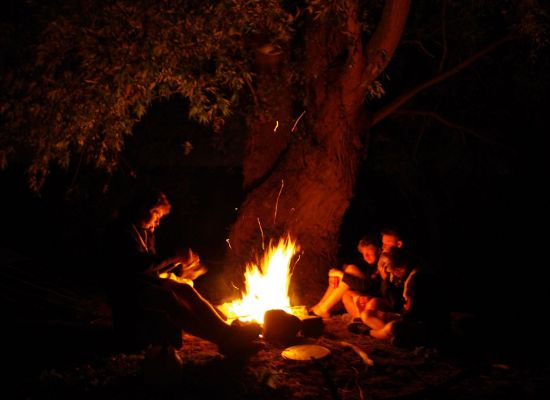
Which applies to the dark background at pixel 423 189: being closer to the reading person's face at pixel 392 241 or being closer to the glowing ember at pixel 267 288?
the glowing ember at pixel 267 288

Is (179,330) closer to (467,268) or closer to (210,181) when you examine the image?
(467,268)

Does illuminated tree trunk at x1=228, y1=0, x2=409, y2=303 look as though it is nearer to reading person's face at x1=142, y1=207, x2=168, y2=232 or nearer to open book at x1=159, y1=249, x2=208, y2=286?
open book at x1=159, y1=249, x2=208, y2=286

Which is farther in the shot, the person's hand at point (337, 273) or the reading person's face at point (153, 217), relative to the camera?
the person's hand at point (337, 273)

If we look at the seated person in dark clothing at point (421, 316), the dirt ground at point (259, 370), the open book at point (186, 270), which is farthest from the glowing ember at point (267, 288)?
the seated person in dark clothing at point (421, 316)

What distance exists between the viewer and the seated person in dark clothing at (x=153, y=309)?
5.42m

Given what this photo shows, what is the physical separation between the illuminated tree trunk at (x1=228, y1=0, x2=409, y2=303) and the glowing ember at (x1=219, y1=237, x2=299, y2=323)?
0.57 meters

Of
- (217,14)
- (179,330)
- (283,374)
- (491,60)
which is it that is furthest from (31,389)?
(491,60)

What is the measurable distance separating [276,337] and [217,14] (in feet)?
11.6

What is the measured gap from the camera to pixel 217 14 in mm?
6168

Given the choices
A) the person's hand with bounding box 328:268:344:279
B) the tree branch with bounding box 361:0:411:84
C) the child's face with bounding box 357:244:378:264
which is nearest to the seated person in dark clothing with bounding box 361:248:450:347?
the child's face with bounding box 357:244:378:264

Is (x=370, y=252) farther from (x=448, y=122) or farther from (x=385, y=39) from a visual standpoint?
(x=448, y=122)

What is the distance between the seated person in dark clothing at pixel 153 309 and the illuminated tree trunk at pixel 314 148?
2.29 metres

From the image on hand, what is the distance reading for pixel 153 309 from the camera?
5.39 m

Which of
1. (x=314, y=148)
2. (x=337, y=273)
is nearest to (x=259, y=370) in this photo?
(x=337, y=273)
